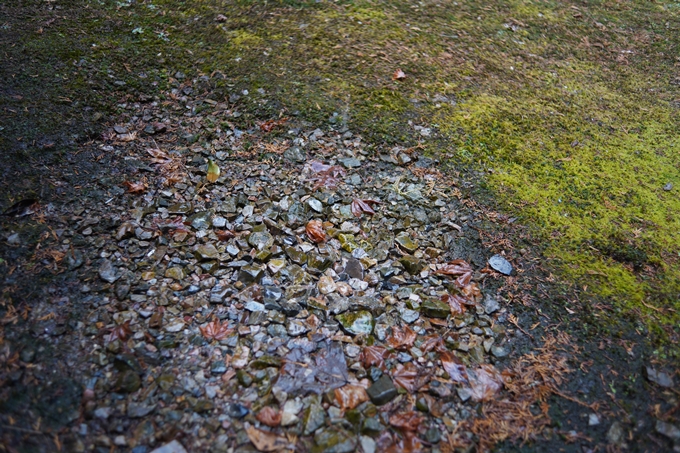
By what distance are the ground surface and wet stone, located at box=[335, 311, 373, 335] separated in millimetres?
15

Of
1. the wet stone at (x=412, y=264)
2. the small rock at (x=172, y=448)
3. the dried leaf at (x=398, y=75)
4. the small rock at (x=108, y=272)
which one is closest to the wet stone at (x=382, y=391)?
the wet stone at (x=412, y=264)

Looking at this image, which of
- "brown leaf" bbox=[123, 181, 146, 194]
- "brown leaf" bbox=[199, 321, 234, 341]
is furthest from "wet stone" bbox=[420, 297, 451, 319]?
"brown leaf" bbox=[123, 181, 146, 194]

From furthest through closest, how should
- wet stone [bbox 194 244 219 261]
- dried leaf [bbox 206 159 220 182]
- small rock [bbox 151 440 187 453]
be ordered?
dried leaf [bbox 206 159 220 182] < wet stone [bbox 194 244 219 261] < small rock [bbox 151 440 187 453]

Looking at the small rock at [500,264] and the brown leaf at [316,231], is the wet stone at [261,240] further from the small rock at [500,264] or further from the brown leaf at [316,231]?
the small rock at [500,264]

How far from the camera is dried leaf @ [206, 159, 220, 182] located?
11.5ft

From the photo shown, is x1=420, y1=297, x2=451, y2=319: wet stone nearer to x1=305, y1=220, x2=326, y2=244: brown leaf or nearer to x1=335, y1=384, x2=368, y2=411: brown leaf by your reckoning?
x1=335, y1=384, x2=368, y2=411: brown leaf

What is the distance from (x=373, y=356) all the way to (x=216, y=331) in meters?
0.96

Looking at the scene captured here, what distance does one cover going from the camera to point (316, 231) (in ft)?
10.6

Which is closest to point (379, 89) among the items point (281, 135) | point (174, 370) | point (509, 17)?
point (281, 135)

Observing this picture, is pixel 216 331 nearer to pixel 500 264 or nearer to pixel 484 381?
pixel 484 381

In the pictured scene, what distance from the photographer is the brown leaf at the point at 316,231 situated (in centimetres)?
321

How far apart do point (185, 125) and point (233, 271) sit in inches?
62.2

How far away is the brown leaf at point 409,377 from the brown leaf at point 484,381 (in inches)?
10.7

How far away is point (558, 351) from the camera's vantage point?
8.94 feet
